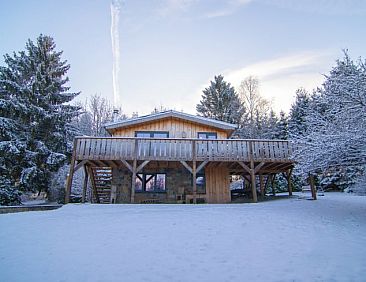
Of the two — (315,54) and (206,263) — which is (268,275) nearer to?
(206,263)

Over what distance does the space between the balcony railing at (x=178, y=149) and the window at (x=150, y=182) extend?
2527 millimetres

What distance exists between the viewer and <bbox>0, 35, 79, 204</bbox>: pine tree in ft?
53.2

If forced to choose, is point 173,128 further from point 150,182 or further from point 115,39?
point 115,39

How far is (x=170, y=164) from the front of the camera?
47.4 ft

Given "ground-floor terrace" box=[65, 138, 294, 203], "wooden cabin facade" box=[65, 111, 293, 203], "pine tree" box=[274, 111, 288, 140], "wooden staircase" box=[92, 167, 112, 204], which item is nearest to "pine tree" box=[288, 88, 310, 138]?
"pine tree" box=[274, 111, 288, 140]

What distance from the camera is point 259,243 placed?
19.0ft

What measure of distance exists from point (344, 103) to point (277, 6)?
9298mm

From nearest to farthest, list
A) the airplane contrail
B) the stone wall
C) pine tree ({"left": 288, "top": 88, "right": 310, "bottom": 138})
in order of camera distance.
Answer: the stone wall → the airplane contrail → pine tree ({"left": 288, "top": 88, "right": 310, "bottom": 138})

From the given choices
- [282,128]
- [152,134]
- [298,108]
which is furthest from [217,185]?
[298,108]

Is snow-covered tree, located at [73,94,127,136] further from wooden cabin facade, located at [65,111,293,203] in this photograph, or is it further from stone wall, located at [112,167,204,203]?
stone wall, located at [112,167,204,203]

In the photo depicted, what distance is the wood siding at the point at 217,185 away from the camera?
15020mm

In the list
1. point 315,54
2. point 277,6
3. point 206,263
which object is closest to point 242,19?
point 277,6

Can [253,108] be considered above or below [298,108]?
above

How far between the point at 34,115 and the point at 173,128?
9.37m
